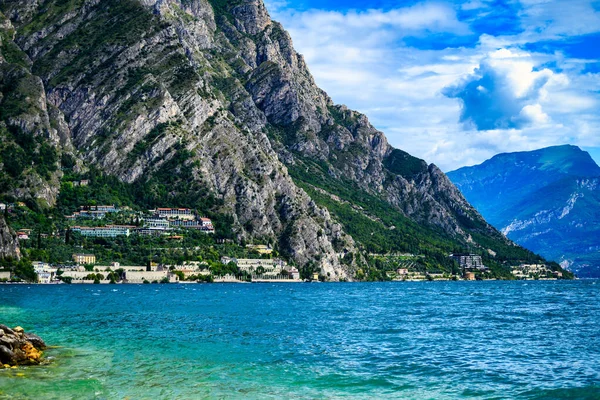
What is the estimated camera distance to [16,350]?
123ft

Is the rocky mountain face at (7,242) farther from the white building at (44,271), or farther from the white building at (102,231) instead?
the white building at (102,231)

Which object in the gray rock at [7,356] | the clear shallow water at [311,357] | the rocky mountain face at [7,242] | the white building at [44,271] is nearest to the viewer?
the clear shallow water at [311,357]

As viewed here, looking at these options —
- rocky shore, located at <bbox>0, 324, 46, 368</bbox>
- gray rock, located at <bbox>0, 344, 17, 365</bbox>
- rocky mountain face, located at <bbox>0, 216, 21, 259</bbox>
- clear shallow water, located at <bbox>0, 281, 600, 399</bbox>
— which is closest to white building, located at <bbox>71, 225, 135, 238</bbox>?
rocky mountain face, located at <bbox>0, 216, 21, 259</bbox>

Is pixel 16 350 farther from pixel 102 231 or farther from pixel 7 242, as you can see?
pixel 102 231

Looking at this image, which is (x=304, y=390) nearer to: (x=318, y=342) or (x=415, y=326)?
(x=318, y=342)

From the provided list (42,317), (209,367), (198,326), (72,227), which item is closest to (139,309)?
(42,317)

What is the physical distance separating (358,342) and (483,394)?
19.6 m

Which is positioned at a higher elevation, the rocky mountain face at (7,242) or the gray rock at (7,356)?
the rocky mountain face at (7,242)

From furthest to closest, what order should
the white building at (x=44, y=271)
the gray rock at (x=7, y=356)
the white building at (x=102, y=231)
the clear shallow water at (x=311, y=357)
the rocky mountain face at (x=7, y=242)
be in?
1. the white building at (x=102, y=231)
2. the white building at (x=44, y=271)
3. the rocky mountain face at (x=7, y=242)
4. the gray rock at (x=7, y=356)
5. the clear shallow water at (x=311, y=357)

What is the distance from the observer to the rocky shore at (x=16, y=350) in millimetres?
37062

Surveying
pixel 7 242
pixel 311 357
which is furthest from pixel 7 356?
pixel 7 242

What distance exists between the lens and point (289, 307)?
299 ft

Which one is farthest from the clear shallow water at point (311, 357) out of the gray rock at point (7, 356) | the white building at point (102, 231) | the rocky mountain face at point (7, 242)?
the white building at point (102, 231)

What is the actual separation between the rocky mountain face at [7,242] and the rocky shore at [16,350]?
411 ft
